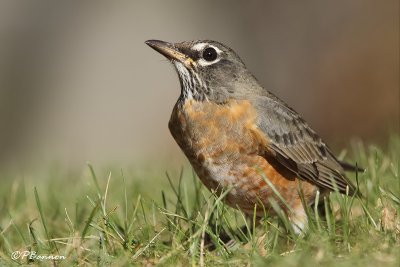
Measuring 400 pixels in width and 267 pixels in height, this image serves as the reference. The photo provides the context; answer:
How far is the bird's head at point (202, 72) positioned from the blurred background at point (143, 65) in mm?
8567

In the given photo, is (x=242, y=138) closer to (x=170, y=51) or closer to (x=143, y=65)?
(x=170, y=51)

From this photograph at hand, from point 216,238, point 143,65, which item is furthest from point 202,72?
point 143,65

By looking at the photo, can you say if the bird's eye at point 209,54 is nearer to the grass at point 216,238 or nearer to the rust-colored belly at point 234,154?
the rust-colored belly at point 234,154

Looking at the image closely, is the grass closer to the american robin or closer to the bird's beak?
the american robin

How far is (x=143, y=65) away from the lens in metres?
15.8

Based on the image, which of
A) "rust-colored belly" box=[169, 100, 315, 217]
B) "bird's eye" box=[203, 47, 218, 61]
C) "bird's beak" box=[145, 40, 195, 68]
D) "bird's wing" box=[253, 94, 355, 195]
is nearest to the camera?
"rust-colored belly" box=[169, 100, 315, 217]

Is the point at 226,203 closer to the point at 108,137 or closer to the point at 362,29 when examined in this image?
the point at 108,137

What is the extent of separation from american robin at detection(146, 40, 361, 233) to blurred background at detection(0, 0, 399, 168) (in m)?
8.54

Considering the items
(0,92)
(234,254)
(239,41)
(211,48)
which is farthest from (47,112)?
(234,254)

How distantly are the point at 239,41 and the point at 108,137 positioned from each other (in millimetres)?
4097

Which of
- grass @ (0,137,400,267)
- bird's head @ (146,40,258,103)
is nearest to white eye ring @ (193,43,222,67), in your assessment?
bird's head @ (146,40,258,103)

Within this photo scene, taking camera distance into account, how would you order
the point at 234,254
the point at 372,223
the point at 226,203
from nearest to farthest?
the point at 234,254 < the point at 372,223 < the point at 226,203

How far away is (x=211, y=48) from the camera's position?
6.29m

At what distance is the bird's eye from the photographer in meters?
6.25
